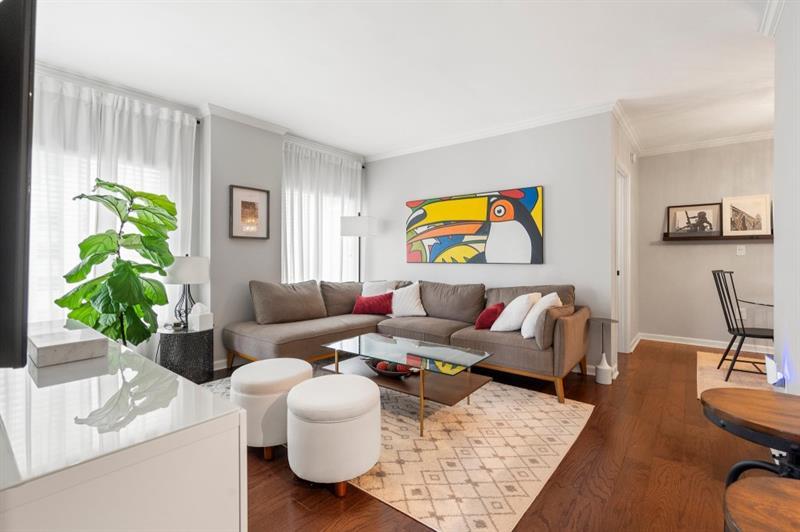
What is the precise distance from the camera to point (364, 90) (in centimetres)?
333

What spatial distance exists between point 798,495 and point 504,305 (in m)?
2.95

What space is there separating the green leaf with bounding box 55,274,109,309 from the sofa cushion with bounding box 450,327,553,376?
2886 mm

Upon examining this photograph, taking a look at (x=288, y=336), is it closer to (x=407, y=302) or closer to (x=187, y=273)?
(x=187, y=273)

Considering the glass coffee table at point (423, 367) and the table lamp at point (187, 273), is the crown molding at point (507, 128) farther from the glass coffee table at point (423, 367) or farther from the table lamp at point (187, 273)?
the table lamp at point (187, 273)

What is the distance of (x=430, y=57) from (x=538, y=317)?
2220 millimetres

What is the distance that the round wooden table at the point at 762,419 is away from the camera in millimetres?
1112

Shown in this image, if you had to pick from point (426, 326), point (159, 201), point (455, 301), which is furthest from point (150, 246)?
point (455, 301)

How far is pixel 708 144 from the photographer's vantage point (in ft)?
15.6

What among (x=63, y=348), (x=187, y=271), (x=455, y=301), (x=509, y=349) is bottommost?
(x=509, y=349)

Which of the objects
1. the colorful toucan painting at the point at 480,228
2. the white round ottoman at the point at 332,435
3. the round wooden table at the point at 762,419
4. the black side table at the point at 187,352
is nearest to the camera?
the round wooden table at the point at 762,419

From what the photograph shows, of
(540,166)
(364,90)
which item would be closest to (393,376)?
(364,90)

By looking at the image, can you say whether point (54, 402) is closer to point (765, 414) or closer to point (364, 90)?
point (765, 414)

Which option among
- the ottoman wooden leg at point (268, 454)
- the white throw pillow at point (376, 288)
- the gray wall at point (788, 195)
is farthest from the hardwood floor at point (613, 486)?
the white throw pillow at point (376, 288)

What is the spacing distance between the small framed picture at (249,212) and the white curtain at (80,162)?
474 mm
